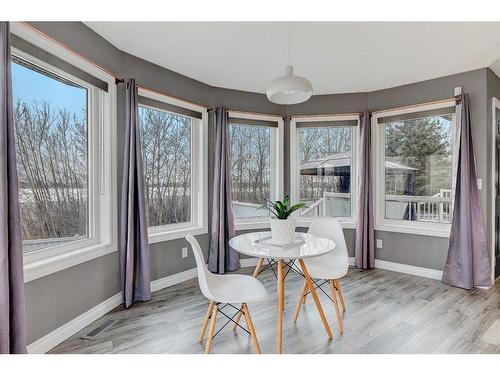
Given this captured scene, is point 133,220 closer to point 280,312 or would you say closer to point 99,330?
point 99,330

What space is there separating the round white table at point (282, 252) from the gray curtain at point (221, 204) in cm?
112

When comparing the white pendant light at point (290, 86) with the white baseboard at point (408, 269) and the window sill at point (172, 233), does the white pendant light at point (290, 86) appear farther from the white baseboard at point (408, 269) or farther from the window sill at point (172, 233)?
the white baseboard at point (408, 269)

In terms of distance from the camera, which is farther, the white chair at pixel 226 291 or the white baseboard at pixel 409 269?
the white baseboard at pixel 409 269

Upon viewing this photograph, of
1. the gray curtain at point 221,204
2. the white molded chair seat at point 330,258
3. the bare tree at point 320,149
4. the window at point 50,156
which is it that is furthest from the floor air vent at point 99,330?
the bare tree at point 320,149

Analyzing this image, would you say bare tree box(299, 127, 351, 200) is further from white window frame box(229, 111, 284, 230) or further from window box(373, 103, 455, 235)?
window box(373, 103, 455, 235)

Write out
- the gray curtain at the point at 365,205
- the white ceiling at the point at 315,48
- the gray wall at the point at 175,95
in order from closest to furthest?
the gray wall at the point at 175,95 → the white ceiling at the point at 315,48 → the gray curtain at the point at 365,205

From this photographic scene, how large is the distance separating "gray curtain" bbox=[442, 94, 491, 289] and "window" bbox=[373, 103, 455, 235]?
285 millimetres

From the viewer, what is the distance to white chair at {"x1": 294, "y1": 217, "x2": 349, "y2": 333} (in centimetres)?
236

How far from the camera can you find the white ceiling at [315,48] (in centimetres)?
232

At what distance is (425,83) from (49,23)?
153 inches

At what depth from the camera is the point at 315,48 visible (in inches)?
106
